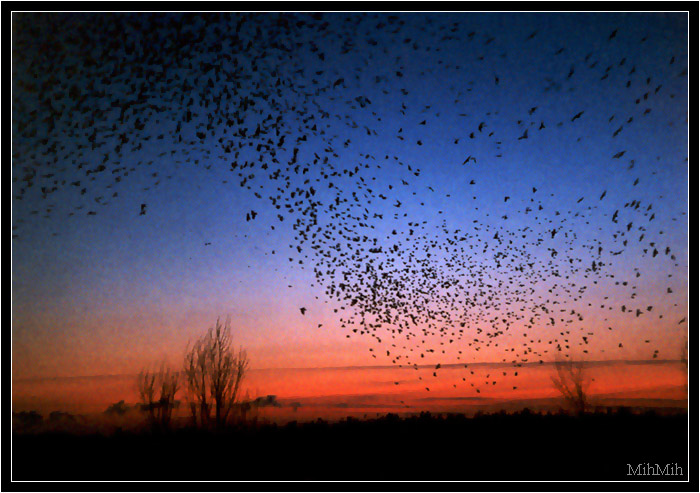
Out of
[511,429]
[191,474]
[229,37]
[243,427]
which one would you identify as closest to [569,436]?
[511,429]

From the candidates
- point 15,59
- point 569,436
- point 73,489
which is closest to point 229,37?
point 15,59

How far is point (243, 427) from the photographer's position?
20.8ft

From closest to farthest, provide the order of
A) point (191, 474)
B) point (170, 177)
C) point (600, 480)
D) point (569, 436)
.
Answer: point (600, 480) < point (191, 474) < point (569, 436) < point (170, 177)

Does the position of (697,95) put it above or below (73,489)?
above

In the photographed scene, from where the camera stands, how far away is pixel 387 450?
5957 mm

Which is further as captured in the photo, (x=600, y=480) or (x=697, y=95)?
(x=697, y=95)

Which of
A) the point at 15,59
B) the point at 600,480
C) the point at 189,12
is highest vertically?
the point at 189,12

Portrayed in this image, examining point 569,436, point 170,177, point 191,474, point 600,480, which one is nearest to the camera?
point 600,480

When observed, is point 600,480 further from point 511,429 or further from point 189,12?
point 189,12

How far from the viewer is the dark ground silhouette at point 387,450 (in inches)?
220

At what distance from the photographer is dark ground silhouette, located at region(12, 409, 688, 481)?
559 centimetres

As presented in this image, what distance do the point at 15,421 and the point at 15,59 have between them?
150 inches

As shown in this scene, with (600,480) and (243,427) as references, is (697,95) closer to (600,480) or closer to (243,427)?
(600,480)

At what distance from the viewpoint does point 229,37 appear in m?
6.32
